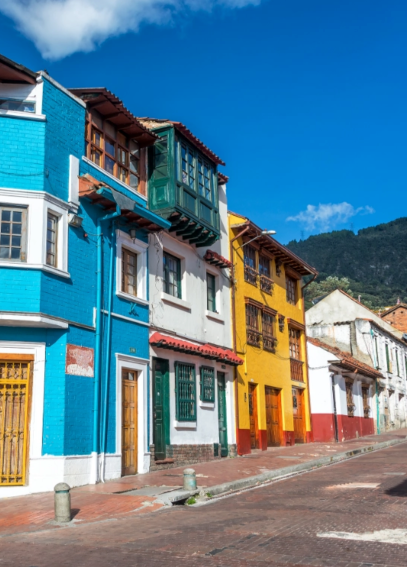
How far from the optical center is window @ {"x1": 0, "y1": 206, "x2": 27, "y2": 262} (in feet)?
43.0

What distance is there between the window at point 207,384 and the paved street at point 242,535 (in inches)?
262

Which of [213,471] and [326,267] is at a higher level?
[326,267]

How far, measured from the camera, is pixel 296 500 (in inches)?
428

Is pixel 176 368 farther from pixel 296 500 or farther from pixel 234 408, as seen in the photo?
pixel 296 500

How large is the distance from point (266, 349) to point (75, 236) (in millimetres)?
11448

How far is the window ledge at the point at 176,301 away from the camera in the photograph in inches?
682

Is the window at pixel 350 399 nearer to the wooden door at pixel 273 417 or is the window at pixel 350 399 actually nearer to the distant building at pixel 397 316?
the wooden door at pixel 273 417

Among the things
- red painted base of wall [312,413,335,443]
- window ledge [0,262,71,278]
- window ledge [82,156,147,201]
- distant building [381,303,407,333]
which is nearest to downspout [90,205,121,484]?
window ledge [82,156,147,201]

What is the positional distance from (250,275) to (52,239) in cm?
1083

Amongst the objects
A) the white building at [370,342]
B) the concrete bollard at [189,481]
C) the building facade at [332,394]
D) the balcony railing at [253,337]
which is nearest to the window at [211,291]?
the balcony railing at [253,337]

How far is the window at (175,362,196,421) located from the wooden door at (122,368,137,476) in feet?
6.20

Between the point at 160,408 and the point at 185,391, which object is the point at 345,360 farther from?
the point at 160,408

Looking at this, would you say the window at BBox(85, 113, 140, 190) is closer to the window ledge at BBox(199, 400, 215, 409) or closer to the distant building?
the window ledge at BBox(199, 400, 215, 409)

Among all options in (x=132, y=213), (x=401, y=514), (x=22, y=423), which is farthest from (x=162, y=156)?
(x=401, y=514)
